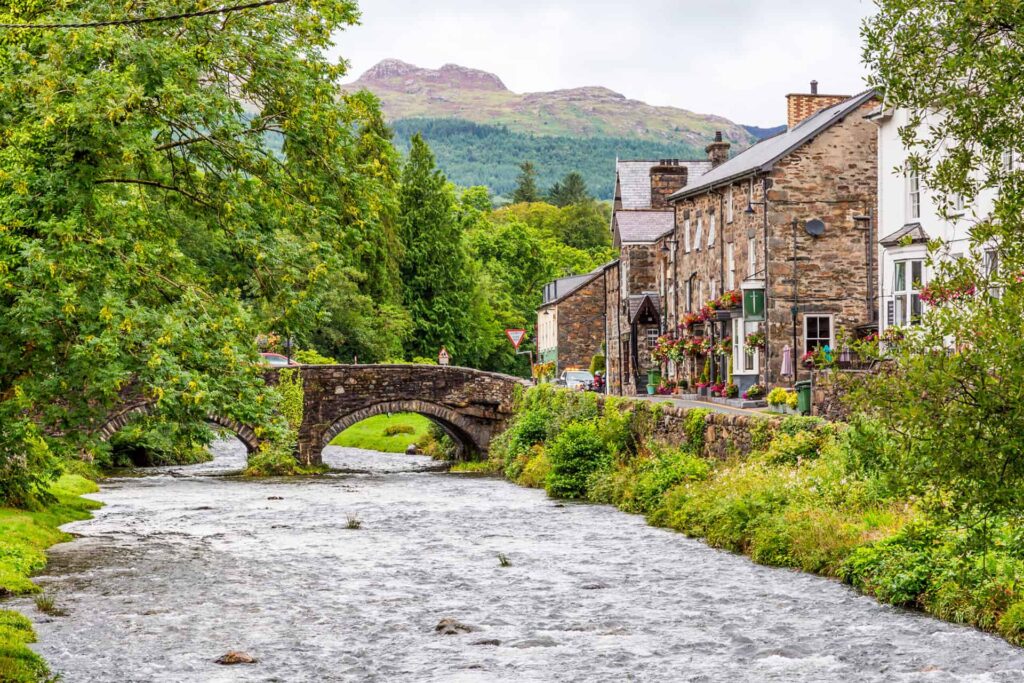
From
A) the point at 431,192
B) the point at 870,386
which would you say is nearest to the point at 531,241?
the point at 431,192

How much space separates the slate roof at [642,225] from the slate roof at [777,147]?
319 inches

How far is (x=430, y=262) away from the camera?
7112 centimetres

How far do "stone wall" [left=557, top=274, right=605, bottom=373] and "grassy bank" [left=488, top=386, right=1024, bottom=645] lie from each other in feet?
119

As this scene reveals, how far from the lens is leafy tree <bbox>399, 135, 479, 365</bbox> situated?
231 feet

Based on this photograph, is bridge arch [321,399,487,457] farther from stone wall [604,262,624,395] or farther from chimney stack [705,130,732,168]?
chimney stack [705,130,732,168]

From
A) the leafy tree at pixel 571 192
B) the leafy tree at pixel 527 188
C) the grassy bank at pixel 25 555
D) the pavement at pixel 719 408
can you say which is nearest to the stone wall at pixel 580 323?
the pavement at pixel 719 408

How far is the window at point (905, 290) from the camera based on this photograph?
3253cm

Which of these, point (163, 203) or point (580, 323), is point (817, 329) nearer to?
point (163, 203)

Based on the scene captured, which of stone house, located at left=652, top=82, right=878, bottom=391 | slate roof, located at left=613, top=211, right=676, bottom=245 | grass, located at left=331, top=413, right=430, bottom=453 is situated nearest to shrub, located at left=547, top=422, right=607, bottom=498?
stone house, located at left=652, top=82, right=878, bottom=391

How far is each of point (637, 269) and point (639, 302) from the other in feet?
6.33

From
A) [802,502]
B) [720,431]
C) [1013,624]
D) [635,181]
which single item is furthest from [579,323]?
[1013,624]

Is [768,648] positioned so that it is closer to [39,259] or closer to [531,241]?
[39,259]

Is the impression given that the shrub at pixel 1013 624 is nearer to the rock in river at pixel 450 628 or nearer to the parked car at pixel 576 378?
the rock in river at pixel 450 628

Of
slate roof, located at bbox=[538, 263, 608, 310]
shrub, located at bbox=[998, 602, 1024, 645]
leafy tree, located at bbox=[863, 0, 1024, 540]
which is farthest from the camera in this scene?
slate roof, located at bbox=[538, 263, 608, 310]
